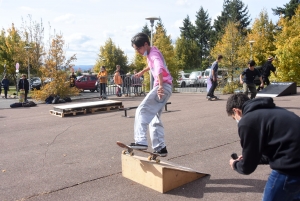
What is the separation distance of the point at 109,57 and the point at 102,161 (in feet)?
135

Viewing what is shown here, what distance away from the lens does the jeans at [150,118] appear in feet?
16.1

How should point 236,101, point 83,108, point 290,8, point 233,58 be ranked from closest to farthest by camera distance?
point 236,101 → point 83,108 → point 233,58 → point 290,8

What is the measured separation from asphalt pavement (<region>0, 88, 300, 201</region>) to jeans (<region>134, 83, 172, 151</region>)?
70 cm

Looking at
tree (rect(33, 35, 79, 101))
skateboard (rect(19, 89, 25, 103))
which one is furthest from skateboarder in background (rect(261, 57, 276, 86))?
skateboard (rect(19, 89, 25, 103))

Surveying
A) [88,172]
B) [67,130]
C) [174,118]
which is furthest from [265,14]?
[88,172]

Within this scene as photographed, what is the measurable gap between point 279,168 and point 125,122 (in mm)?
8094

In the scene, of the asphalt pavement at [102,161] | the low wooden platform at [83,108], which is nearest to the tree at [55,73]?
the low wooden platform at [83,108]

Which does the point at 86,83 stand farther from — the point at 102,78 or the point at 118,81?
the point at 102,78

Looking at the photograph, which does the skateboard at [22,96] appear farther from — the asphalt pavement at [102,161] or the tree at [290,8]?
the tree at [290,8]

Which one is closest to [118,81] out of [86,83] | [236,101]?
[86,83]

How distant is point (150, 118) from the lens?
4.94 metres

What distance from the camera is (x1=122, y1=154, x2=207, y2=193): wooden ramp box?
4484mm

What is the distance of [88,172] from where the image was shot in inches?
216

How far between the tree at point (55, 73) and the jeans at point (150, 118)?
15.2 m
